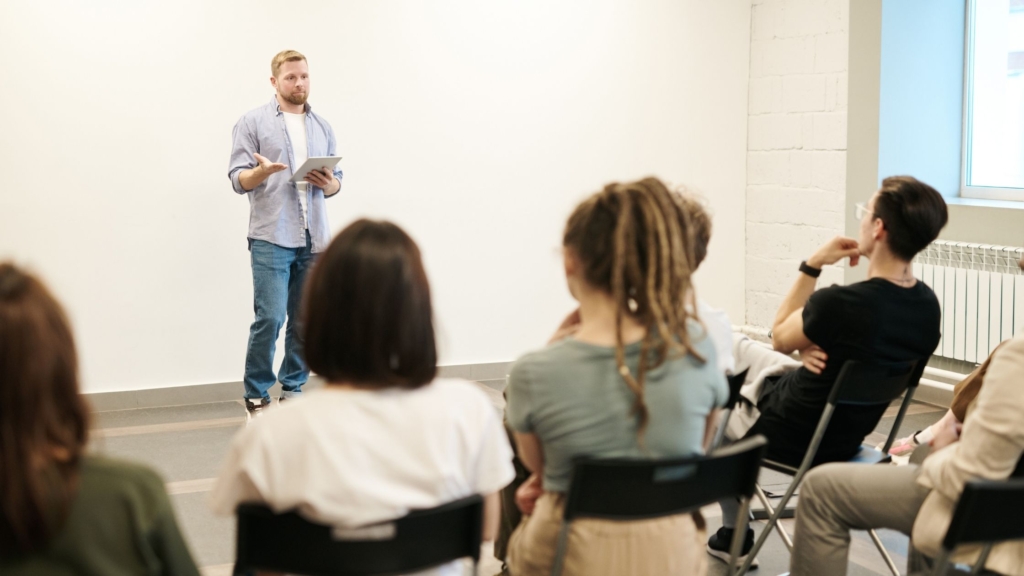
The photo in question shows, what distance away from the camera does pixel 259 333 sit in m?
4.37

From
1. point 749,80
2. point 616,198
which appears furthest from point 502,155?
point 616,198

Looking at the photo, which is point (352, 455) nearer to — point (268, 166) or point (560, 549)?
point (560, 549)

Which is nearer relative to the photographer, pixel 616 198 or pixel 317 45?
pixel 616 198

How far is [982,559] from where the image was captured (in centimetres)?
171

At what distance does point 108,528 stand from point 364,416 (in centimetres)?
36

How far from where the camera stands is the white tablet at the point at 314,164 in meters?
4.16

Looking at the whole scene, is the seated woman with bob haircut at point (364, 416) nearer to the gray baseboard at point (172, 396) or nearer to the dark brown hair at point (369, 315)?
the dark brown hair at point (369, 315)

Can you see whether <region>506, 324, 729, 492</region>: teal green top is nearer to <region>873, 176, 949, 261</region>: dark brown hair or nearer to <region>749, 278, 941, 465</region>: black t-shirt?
<region>749, 278, 941, 465</region>: black t-shirt

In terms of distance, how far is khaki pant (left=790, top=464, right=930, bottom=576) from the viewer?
2078 mm

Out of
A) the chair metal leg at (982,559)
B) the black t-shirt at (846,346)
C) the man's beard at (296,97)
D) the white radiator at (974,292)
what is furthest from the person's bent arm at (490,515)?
the white radiator at (974,292)

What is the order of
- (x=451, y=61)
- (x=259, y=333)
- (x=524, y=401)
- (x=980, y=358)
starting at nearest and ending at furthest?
(x=524, y=401) < (x=259, y=333) < (x=980, y=358) < (x=451, y=61)

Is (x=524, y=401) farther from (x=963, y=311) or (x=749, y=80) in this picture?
(x=749, y=80)

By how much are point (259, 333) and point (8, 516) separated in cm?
320

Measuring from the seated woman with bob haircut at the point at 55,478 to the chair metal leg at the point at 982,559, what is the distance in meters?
1.28
